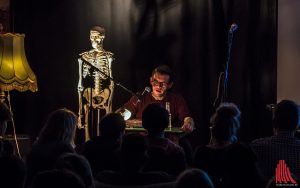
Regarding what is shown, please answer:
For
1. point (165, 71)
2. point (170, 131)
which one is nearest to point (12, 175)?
point (170, 131)

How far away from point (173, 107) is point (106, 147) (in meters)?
2.71

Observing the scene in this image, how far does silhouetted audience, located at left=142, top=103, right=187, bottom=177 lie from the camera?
339 cm

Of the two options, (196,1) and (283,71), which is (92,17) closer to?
(196,1)

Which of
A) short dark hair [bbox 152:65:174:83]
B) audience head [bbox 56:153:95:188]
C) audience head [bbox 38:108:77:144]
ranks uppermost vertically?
short dark hair [bbox 152:65:174:83]

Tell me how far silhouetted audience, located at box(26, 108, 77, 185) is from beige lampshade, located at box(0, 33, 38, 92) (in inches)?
67.0

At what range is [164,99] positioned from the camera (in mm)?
6168

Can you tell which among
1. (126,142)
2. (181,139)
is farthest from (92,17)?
(126,142)

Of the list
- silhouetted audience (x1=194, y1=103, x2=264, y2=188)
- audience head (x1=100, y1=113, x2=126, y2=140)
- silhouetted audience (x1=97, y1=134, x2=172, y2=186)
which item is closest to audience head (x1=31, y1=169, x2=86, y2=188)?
silhouetted audience (x1=97, y1=134, x2=172, y2=186)

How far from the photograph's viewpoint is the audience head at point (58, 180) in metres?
2.13

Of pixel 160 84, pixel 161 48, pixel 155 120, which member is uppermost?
pixel 161 48

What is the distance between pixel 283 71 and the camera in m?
6.14

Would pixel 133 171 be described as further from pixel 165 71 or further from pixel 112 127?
pixel 165 71

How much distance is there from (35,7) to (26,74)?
1.63m

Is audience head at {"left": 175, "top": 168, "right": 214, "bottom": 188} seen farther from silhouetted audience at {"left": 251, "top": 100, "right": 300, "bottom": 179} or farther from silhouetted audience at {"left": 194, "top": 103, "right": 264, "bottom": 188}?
silhouetted audience at {"left": 251, "top": 100, "right": 300, "bottom": 179}
